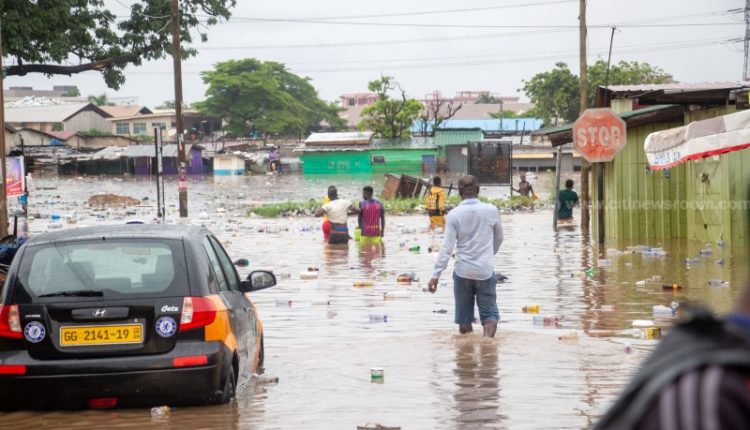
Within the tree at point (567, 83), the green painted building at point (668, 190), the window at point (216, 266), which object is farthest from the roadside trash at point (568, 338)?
the tree at point (567, 83)

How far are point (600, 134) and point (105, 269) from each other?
16.9 metres

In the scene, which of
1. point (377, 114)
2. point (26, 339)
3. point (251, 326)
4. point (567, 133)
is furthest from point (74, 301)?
point (377, 114)

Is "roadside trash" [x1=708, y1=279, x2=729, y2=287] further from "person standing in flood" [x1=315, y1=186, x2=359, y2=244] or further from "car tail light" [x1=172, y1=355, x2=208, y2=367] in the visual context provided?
"car tail light" [x1=172, y1=355, x2=208, y2=367]

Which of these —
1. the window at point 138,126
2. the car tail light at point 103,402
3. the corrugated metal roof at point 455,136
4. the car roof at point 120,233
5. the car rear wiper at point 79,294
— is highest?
the window at point 138,126

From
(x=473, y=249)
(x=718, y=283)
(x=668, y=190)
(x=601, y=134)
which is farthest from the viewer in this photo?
(x=668, y=190)

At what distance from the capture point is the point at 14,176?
19.9 metres

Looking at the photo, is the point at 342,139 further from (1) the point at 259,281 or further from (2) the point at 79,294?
(2) the point at 79,294

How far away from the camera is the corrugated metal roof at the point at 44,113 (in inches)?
3915

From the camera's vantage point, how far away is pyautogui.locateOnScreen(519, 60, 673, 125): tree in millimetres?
89625

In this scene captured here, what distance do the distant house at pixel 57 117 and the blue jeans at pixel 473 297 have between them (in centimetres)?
9109

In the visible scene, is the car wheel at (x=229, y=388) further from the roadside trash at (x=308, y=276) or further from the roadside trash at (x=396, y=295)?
the roadside trash at (x=308, y=276)

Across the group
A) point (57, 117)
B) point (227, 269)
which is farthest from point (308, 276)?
point (57, 117)

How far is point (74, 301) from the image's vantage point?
24.5ft

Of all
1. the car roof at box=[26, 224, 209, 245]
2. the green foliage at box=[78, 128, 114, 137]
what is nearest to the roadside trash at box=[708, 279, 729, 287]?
the car roof at box=[26, 224, 209, 245]
